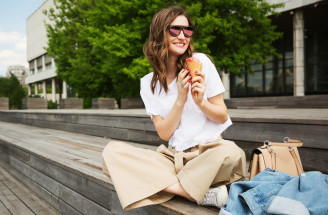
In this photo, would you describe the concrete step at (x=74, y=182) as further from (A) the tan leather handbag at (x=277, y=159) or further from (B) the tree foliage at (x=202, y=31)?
(B) the tree foliage at (x=202, y=31)

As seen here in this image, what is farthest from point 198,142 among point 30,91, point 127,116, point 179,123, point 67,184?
point 30,91

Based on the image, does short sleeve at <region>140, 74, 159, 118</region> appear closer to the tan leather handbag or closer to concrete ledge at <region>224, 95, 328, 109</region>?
the tan leather handbag

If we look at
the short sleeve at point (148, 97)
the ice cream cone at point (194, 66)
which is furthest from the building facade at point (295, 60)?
the ice cream cone at point (194, 66)

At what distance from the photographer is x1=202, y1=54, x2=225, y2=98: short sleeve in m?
2.12

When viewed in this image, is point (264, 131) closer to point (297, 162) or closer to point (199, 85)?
point (297, 162)

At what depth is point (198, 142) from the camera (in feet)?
6.79

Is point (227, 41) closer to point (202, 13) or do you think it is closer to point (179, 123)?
point (202, 13)

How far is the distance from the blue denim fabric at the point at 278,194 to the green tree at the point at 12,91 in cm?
3228

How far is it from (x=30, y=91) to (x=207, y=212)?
70.9 metres

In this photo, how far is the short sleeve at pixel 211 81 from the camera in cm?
212

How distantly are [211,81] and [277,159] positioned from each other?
70 cm

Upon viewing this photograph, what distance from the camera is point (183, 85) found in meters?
1.98

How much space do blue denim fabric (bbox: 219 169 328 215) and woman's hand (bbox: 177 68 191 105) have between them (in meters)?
0.70

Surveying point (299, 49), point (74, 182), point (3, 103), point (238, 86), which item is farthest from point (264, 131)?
point (238, 86)
